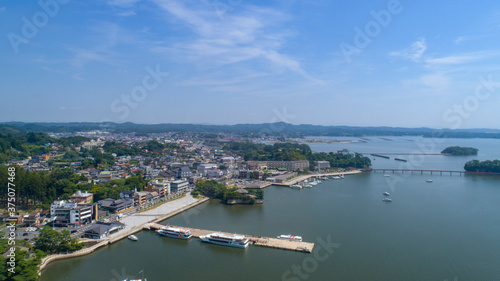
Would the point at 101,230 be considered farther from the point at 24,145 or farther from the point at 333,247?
the point at 24,145

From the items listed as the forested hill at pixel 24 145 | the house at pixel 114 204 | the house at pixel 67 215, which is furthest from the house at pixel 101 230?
the forested hill at pixel 24 145

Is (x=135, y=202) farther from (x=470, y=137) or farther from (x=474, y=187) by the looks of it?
(x=470, y=137)

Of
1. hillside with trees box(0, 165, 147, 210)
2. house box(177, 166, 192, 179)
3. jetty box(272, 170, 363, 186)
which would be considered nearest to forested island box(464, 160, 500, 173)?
jetty box(272, 170, 363, 186)

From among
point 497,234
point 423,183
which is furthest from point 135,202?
point 423,183

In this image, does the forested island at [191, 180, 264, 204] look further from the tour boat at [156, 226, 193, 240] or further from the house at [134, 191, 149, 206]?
the tour boat at [156, 226, 193, 240]

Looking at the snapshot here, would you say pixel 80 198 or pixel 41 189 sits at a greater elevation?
pixel 41 189

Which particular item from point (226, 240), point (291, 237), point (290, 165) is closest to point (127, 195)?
point (226, 240)
